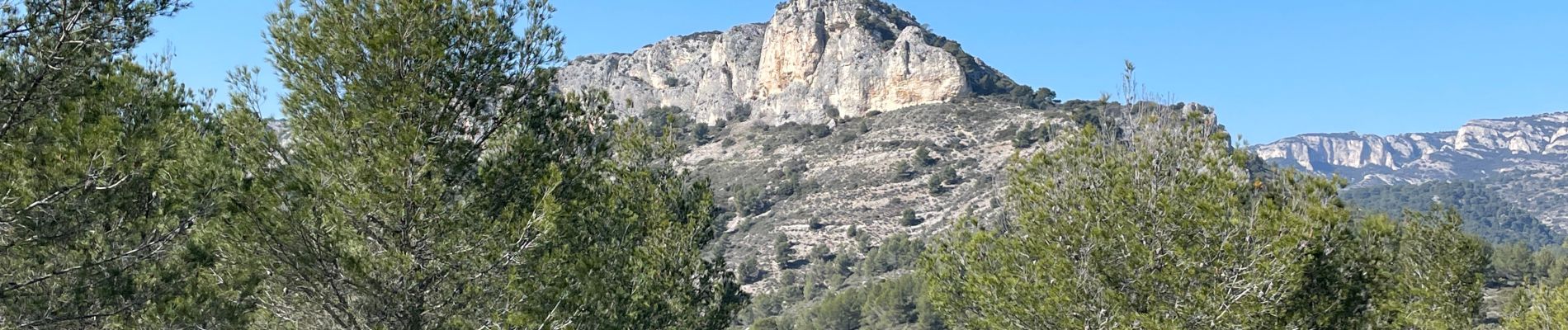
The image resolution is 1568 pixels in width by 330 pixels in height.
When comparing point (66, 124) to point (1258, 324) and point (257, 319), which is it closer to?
point (257, 319)

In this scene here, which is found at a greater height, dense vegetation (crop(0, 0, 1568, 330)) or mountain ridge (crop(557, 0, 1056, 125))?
mountain ridge (crop(557, 0, 1056, 125))

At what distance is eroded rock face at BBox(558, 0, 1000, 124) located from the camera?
126812mm

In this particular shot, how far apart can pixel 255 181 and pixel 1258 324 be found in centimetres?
1125

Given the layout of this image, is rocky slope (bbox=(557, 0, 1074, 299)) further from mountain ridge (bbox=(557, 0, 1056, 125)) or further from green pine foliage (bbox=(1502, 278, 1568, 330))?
Result: green pine foliage (bbox=(1502, 278, 1568, 330))

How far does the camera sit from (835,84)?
5300 inches

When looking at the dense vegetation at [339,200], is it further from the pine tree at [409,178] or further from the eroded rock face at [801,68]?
the eroded rock face at [801,68]

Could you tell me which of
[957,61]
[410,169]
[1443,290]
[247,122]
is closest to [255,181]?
[247,122]

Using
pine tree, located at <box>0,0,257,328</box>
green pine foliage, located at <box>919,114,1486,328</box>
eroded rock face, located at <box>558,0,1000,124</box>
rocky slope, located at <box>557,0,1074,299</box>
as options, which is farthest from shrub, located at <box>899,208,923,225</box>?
pine tree, located at <box>0,0,257,328</box>

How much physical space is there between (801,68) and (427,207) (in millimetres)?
133350

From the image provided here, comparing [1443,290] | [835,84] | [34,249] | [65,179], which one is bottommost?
[1443,290]

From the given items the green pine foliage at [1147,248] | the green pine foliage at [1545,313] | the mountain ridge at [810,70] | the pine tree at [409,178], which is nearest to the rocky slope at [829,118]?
the mountain ridge at [810,70]

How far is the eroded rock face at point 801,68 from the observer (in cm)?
12681

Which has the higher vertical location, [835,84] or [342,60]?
[835,84]

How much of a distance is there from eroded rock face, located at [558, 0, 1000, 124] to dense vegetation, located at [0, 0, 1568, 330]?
104 m
